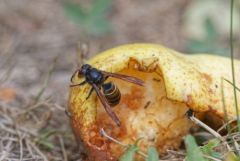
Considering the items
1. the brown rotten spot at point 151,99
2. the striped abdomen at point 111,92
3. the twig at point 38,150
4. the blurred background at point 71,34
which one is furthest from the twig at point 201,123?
the blurred background at point 71,34

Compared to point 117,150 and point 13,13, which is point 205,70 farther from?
point 13,13

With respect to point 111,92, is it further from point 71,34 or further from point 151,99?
point 71,34

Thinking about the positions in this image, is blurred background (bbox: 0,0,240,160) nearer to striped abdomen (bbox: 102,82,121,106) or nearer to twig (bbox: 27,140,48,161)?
twig (bbox: 27,140,48,161)

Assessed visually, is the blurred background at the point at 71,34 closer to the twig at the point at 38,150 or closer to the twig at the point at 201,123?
the twig at the point at 38,150

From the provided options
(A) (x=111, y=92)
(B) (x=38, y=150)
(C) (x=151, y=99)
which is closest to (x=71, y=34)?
(B) (x=38, y=150)

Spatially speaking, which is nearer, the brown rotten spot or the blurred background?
the brown rotten spot

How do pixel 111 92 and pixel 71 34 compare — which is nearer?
pixel 111 92

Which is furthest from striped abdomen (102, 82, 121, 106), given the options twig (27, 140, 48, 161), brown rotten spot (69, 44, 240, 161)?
→ twig (27, 140, 48, 161)
